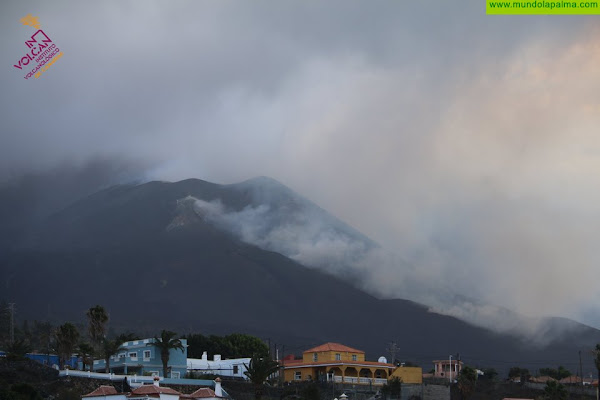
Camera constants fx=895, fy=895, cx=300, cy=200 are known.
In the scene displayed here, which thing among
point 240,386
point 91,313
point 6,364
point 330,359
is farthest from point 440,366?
point 6,364

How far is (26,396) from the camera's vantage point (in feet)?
258

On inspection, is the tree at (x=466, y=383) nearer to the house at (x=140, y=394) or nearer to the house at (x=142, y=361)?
the house at (x=142, y=361)

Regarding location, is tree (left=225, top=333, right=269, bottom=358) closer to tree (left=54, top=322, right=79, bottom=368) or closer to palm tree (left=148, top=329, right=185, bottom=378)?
palm tree (left=148, top=329, right=185, bottom=378)

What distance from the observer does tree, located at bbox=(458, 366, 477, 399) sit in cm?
10975

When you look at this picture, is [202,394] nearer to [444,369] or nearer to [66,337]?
[66,337]

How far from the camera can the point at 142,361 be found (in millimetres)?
111188

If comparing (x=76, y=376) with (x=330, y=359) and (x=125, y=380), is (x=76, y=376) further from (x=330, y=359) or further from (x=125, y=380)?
(x=330, y=359)

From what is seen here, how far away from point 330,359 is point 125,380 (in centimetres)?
3737

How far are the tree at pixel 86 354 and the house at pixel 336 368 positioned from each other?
25.6 metres

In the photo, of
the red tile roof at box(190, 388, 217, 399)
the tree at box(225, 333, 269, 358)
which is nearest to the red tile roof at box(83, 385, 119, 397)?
the red tile roof at box(190, 388, 217, 399)

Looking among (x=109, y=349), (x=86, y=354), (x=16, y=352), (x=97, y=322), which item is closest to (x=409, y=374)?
(x=109, y=349)

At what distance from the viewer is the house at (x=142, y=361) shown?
109625 millimetres

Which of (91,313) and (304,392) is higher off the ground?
(91,313)

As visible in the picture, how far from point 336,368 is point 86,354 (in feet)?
108
